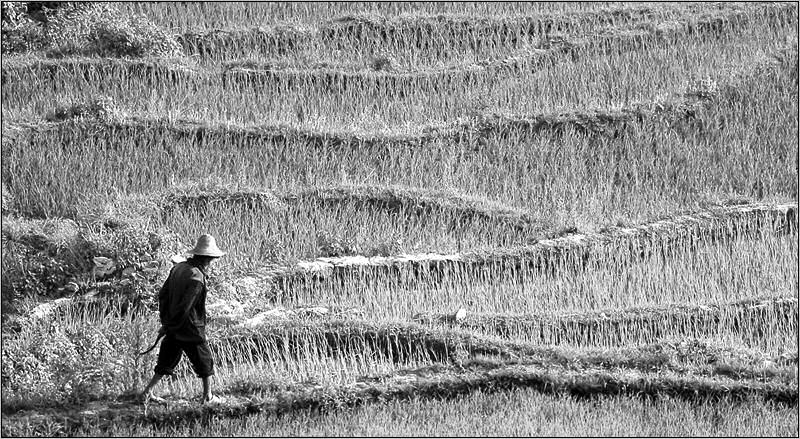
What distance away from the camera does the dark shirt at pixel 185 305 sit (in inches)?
341

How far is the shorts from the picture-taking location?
8.72 metres

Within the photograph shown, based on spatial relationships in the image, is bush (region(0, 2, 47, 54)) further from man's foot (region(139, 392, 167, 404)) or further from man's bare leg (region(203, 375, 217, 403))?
man's bare leg (region(203, 375, 217, 403))

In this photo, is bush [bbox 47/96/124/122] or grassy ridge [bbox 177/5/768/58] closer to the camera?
bush [bbox 47/96/124/122]

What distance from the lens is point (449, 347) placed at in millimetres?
9797

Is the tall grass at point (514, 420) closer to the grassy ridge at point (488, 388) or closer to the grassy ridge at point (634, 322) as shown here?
the grassy ridge at point (488, 388)

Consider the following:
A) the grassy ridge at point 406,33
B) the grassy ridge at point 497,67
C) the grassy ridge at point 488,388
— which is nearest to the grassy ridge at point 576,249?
the grassy ridge at point 488,388

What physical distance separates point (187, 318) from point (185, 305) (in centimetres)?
8

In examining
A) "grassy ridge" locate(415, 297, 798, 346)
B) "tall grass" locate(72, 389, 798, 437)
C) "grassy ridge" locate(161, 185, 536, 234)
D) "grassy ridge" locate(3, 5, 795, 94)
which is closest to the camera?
"tall grass" locate(72, 389, 798, 437)

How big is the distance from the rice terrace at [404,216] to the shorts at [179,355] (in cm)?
2

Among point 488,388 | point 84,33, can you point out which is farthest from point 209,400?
point 84,33

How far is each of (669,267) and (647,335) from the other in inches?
43.2

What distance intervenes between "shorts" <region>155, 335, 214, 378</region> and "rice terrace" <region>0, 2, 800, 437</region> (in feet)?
0.07

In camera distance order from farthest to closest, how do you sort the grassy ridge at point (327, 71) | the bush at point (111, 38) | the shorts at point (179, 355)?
the bush at point (111, 38)
the grassy ridge at point (327, 71)
the shorts at point (179, 355)

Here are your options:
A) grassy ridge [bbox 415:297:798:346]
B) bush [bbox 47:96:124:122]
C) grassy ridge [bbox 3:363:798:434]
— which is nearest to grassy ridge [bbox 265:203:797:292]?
grassy ridge [bbox 415:297:798:346]
